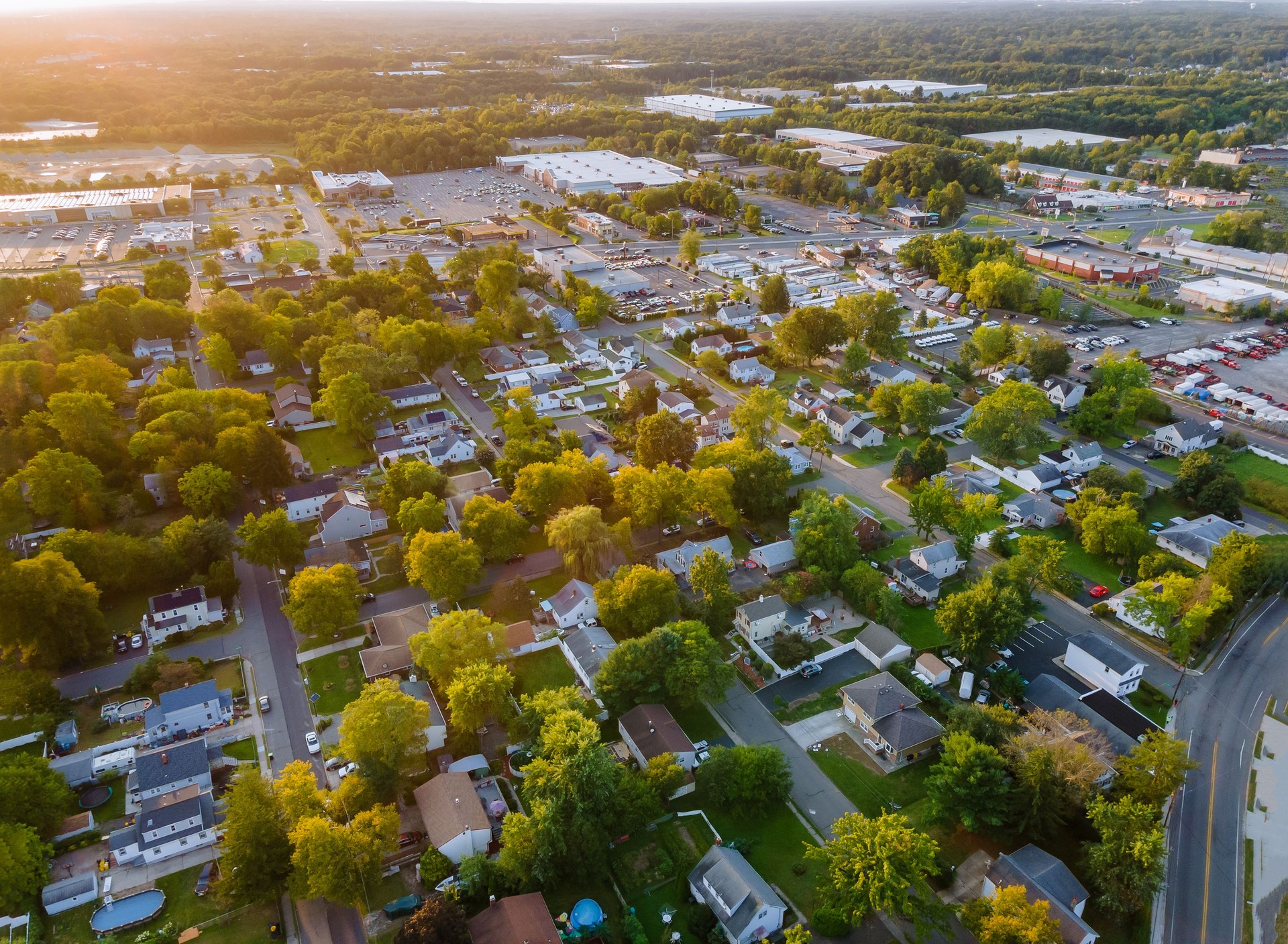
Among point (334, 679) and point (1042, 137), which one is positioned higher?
point (1042, 137)

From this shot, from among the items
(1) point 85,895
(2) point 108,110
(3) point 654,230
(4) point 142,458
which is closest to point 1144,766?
(1) point 85,895

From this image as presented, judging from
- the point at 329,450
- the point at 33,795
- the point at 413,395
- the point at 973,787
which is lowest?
the point at 329,450

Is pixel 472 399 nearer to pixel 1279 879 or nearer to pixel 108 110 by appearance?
pixel 1279 879

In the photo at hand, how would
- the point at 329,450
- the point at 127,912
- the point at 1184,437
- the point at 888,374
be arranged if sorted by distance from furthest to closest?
the point at 888,374, the point at 329,450, the point at 1184,437, the point at 127,912

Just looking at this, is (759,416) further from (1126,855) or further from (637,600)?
(1126,855)

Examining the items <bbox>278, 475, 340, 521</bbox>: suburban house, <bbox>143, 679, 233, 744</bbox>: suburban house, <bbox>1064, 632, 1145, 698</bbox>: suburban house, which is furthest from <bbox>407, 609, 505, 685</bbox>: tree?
<bbox>1064, 632, 1145, 698</bbox>: suburban house

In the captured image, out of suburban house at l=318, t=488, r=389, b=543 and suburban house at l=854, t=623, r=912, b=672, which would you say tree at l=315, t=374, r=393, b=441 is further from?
suburban house at l=854, t=623, r=912, b=672

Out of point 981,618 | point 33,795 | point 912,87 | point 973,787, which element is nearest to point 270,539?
→ point 33,795
